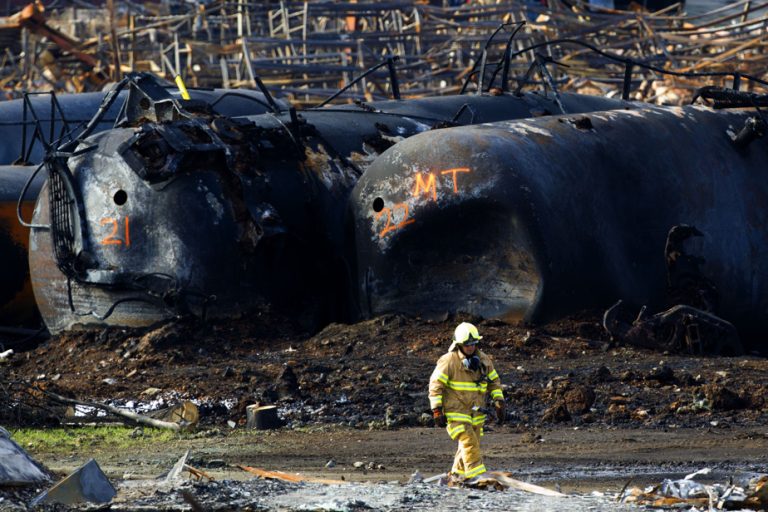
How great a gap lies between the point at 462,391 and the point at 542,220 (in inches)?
170

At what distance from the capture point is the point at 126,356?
1372cm

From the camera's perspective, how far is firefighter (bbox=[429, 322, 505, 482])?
8863mm

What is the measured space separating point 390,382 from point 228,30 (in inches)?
1184

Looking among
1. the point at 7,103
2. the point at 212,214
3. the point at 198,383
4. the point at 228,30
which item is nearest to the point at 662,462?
the point at 198,383

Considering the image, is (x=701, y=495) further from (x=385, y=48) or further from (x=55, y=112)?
(x=385, y=48)

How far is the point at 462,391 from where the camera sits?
8969mm

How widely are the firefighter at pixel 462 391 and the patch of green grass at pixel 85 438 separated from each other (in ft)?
8.81

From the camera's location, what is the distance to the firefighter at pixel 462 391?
8.86 m

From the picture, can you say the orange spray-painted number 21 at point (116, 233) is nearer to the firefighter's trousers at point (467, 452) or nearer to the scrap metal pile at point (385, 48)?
the firefighter's trousers at point (467, 452)

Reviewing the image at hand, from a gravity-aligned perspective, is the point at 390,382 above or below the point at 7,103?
below

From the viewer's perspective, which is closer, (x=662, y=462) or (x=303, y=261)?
(x=662, y=462)

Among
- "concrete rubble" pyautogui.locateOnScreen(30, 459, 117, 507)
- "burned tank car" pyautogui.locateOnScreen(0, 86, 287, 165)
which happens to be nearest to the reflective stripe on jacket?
"concrete rubble" pyautogui.locateOnScreen(30, 459, 117, 507)

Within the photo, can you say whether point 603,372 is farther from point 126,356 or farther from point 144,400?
point 126,356

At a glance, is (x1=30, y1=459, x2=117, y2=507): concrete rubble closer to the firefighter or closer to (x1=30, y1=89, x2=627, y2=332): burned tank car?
the firefighter
